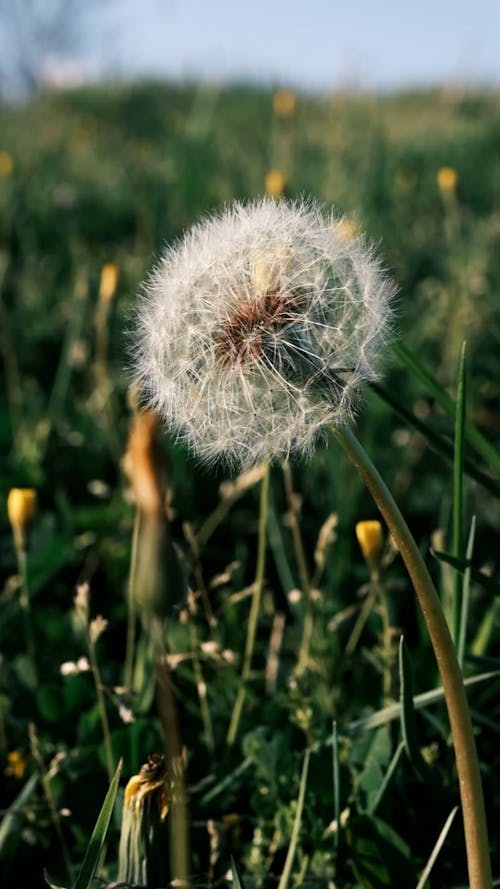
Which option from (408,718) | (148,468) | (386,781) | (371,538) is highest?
(148,468)

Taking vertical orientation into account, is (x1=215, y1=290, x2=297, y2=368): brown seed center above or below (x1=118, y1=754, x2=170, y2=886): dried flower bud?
above

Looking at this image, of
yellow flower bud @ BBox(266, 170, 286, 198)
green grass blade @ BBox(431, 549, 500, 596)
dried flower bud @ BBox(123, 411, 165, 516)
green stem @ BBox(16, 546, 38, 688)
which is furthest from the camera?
yellow flower bud @ BBox(266, 170, 286, 198)

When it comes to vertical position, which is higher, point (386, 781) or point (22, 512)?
point (22, 512)

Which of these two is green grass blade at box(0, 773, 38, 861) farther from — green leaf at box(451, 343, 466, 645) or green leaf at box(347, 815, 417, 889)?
green leaf at box(451, 343, 466, 645)

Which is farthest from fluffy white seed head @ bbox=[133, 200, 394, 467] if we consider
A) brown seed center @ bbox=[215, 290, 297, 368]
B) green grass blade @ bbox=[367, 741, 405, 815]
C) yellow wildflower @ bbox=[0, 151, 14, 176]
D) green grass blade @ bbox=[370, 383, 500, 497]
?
yellow wildflower @ bbox=[0, 151, 14, 176]

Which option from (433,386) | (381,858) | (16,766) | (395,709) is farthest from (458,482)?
(16,766)

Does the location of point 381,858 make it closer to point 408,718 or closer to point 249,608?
point 408,718

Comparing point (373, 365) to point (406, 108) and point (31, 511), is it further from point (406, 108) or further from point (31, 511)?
point (406, 108)
